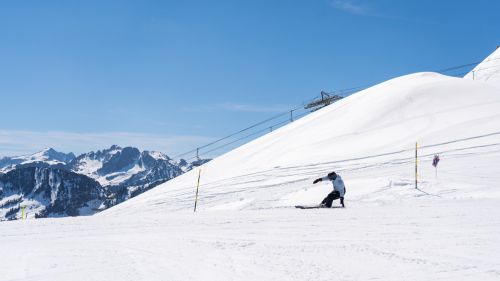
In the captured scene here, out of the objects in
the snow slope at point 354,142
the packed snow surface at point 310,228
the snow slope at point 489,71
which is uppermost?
the snow slope at point 489,71

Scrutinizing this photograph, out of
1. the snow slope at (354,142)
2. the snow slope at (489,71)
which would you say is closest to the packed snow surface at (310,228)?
the snow slope at (354,142)

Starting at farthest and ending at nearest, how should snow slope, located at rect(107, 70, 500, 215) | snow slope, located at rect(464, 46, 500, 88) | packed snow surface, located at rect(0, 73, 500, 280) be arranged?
snow slope, located at rect(464, 46, 500, 88) → snow slope, located at rect(107, 70, 500, 215) → packed snow surface, located at rect(0, 73, 500, 280)

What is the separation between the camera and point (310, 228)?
1099cm

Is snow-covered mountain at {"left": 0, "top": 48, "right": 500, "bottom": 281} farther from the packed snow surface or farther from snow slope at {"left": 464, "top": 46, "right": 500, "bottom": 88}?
snow slope at {"left": 464, "top": 46, "right": 500, "bottom": 88}

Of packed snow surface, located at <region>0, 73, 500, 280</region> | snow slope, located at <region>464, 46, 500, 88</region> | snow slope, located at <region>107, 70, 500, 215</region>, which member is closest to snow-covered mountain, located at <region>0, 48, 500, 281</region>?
packed snow surface, located at <region>0, 73, 500, 280</region>

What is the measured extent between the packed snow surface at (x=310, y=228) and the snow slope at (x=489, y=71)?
42573 millimetres

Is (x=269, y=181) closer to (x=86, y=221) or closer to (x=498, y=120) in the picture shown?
(x=86, y=221)

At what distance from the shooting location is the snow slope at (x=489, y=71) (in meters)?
67.0

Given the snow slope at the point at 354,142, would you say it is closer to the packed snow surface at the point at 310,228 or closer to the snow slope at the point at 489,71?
the packed snow surface at the point at 310,228

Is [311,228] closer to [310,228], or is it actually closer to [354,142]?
[310,228]

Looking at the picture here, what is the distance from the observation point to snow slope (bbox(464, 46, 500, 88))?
67.0m

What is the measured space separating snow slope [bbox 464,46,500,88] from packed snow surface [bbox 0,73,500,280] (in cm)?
4257

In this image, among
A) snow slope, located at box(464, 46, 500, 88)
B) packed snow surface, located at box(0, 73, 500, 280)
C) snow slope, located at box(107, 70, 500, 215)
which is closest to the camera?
packed snow surface, located at box(0, 73, 500, 280)

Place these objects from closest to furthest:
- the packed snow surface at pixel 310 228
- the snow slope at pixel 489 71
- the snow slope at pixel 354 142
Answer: the packed snow surface at pixel 310 228
the snow slope at pixel 354 142
the snow slope at pixel 489 71
